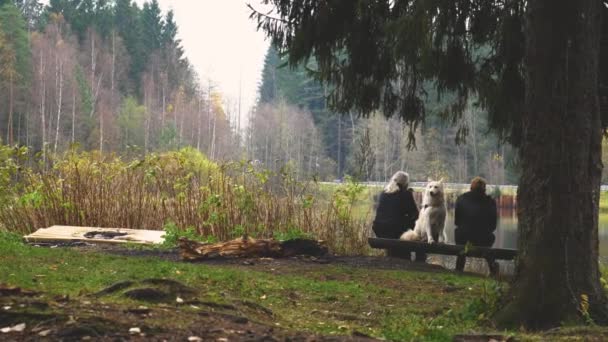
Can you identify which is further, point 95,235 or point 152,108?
point 152,108

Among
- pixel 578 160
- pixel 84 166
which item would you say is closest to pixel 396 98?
pixel 578 160

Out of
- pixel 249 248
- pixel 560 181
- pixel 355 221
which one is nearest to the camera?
pixel 560 181

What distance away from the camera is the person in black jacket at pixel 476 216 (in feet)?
29.3

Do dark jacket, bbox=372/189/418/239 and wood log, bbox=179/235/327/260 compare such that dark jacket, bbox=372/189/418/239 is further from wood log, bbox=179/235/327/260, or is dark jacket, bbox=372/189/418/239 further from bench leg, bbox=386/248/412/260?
wood log, bbox=179/235/327/260

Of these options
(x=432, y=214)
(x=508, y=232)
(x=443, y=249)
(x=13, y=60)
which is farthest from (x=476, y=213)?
(x=13, y=60)

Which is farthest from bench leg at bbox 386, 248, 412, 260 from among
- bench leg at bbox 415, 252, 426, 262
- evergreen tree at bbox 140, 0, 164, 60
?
evergreen tree at bbox 140, 0, 164, 60

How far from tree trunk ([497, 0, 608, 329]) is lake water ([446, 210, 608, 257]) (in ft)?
39.5

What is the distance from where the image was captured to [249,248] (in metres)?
8.56

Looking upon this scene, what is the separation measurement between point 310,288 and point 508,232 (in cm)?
1663

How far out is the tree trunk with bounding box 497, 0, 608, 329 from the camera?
503cm

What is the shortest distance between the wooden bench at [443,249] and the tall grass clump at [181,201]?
1.35 m

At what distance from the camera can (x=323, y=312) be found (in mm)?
5305

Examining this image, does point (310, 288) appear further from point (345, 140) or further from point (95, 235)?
point (345, 140)

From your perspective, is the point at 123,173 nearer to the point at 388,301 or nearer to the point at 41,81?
the point at 388,301
